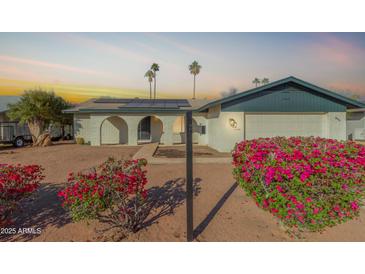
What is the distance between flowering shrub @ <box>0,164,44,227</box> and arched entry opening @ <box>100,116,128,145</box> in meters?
12.9

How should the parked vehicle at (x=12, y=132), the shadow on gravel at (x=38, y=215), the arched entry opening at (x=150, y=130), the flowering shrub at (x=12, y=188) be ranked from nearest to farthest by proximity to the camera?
the flowering shrub at (x=12, y=188), the shadow on gravel at (x=38, y=215), the parked vehicle at (x=12, y=132), the arched entry opening at (x=150, y=130)

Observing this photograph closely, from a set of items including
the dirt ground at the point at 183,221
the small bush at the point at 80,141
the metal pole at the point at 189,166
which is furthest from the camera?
the small bush at the point at 80,141

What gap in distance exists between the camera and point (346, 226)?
3.49 metres

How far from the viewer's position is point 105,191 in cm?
284

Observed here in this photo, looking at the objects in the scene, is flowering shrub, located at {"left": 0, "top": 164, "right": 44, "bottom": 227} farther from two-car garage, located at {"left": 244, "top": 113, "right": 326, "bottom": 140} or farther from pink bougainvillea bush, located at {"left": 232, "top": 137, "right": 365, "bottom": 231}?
two-car garage, located at {"left": 244, "top": 113, "right": 326, "bottom": 140}

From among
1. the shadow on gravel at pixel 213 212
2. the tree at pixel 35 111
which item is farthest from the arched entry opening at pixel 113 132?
the shadow on gravel at pixel 213 212

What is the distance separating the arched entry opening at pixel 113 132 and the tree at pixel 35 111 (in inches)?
189

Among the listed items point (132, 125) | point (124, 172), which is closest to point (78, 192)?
point (124, 172)

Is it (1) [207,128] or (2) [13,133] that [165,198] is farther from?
(2) [13,133]

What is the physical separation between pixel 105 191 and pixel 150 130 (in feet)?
45.6

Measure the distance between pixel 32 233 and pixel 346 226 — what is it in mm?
6192

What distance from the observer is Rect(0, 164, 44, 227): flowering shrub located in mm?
3123

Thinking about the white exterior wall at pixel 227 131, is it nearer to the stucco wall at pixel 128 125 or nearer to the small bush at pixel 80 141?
the stucco wall at pixel 128 125

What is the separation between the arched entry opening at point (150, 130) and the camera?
16.4 meters
